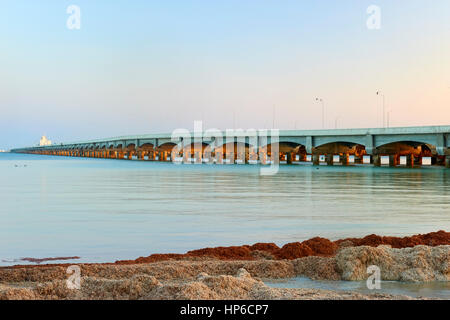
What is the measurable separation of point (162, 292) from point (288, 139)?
106541 mm

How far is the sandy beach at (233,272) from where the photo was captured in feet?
28.0

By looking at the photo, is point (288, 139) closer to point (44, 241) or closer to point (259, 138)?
point (259, 138)

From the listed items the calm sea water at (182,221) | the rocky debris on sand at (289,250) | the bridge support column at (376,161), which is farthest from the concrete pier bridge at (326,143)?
the rocky debris on sand at (289,250)

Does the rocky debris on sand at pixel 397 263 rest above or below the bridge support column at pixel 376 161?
below

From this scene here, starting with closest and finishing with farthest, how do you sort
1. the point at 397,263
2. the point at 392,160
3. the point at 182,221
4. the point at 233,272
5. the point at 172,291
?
1. the point at 172,291
2. the point at 233,272
3. the point at 397,263
4. the point at 182,221
5. the point at 392,160

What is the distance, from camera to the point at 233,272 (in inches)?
437

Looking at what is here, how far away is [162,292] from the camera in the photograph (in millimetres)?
8414

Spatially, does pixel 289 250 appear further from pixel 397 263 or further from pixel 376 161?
pixel 376 161

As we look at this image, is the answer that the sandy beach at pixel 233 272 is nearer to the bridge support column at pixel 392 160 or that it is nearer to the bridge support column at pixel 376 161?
the bridge support column at pixel 376 161

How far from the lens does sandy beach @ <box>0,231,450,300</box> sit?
28.0 ft

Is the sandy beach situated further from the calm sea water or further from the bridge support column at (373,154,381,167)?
the bridge support column at (373,154,381,167)

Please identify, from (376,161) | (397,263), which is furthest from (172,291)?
(376,161)

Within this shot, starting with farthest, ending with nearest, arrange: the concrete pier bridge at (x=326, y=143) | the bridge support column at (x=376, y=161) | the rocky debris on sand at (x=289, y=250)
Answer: the bridge support column at (x=376, y=161)
the concrete pier bridge at (x=326, y=143)
the rocky debris on sand at (x=289, y=250)
